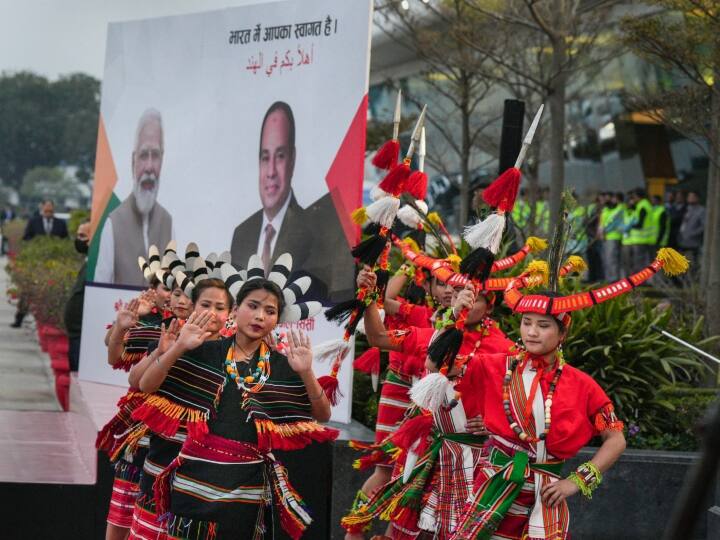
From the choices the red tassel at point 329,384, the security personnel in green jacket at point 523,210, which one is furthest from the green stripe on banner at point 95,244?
the red tassel at point 329,384

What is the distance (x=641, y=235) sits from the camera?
1853 centimetres

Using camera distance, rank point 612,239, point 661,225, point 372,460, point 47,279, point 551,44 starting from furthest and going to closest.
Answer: point 612,239 → point 661,225 → point 47,279 → point 551,44 → point 372,460

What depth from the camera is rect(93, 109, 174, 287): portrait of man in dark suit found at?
1094cm

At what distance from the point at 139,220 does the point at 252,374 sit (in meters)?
6.38

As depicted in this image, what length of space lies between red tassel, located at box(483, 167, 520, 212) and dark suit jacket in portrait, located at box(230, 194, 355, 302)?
3.25 meters

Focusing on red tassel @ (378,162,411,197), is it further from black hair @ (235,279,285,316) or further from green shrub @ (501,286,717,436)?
green shrub @ (501,286,717,436)

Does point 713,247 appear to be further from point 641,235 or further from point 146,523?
point 146,523

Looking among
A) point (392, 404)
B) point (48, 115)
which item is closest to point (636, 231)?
point (392, 404)

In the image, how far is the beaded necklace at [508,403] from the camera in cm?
507

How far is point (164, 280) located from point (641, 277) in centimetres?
265

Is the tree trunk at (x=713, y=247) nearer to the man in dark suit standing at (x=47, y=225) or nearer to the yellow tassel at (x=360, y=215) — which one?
the yellow tassel at (x=360, y=215)

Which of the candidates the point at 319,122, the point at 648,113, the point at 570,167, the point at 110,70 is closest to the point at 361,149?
the point at 319,122

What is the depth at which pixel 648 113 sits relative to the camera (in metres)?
13.1

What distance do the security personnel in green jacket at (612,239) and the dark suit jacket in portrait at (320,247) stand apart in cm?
1057
